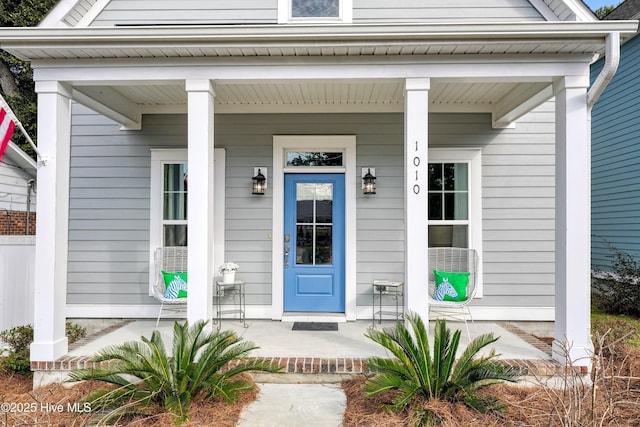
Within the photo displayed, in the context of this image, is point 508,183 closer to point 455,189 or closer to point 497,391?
point 455,189

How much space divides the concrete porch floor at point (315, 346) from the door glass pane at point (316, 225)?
910mm

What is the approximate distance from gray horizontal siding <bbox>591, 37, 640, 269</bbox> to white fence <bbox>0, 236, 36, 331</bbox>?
862cm

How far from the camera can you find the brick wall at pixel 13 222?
23.4ft

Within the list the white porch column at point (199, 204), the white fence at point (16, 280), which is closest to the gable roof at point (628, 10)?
the white porch column at point (199, 204)

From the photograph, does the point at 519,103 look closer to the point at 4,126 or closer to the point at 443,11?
the point at 443,11

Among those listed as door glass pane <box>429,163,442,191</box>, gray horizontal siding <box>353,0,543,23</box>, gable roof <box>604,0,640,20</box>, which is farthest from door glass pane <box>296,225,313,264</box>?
gable roof <box>604,0,640,20</box>

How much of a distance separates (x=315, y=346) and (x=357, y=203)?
6.16 ft

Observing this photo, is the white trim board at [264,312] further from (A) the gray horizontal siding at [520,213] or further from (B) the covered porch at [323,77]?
(B) the covered porch at [323,77]

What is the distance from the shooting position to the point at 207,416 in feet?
9.50

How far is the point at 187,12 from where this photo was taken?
4777 mm

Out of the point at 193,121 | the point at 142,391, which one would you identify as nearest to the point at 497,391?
the point at 142,391

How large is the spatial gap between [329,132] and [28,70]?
10447 millimetres

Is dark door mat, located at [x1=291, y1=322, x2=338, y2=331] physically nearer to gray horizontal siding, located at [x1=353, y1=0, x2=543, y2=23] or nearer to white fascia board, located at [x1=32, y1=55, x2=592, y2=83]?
white fascia board, located at [x1=32, y1=55, x2=592, y2=83]

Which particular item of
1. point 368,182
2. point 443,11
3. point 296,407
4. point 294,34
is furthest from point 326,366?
point 443,11
